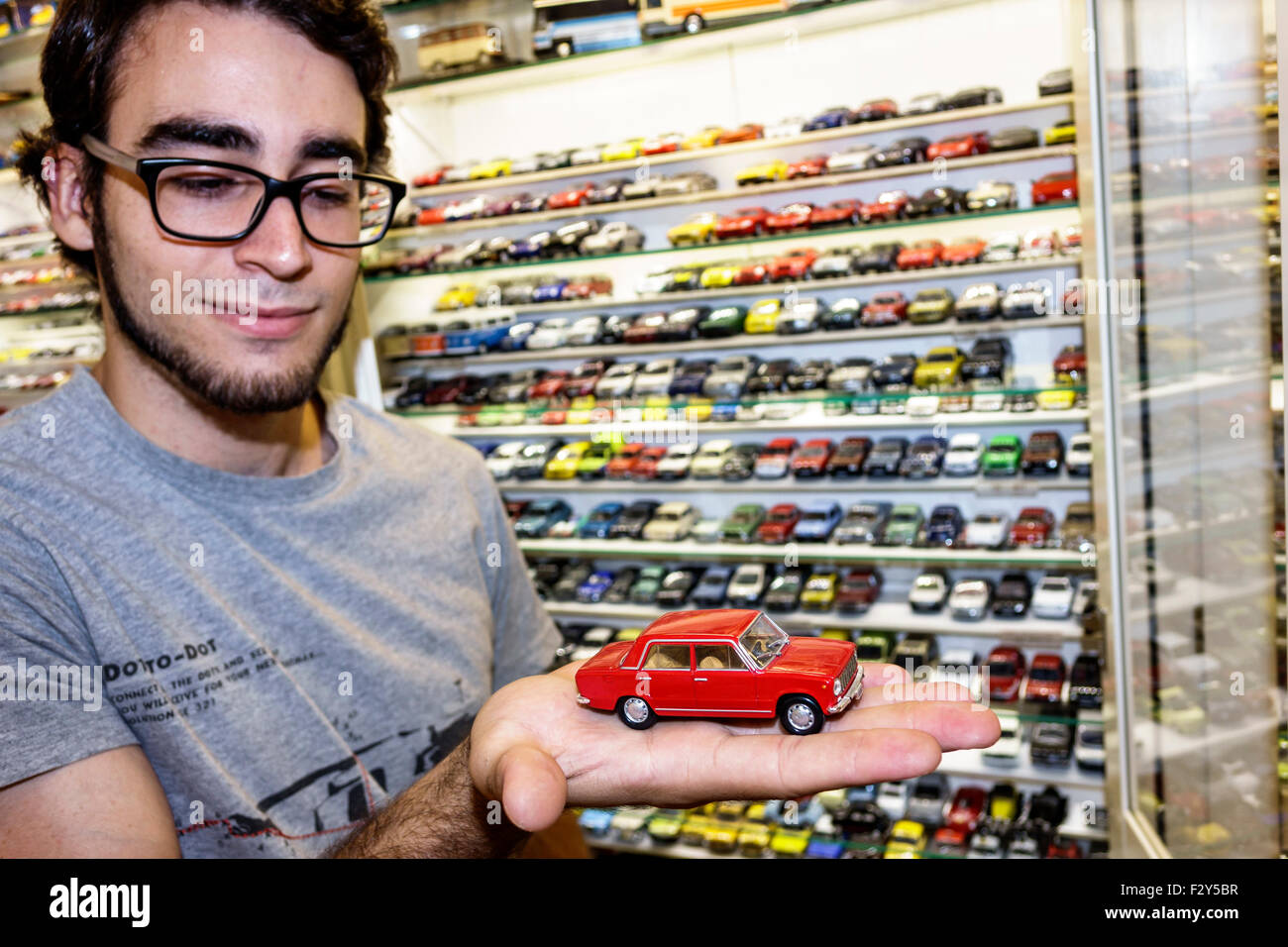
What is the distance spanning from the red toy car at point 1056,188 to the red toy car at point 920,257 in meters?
0.50

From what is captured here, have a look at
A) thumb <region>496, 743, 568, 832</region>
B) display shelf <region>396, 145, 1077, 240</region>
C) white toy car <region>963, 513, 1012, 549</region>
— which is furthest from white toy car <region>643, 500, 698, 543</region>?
thumb <region>496, 743, 568, 832</region>

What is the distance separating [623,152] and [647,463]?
174cm

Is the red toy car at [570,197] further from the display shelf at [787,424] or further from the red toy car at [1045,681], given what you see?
→ the red toy car at [1045,681]

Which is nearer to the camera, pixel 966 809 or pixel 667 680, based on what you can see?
pixel 667 680

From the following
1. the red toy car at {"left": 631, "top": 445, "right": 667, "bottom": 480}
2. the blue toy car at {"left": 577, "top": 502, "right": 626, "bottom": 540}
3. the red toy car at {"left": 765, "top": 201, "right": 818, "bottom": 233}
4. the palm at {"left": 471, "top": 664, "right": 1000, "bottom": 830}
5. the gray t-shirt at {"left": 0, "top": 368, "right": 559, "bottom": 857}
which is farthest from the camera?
the blue toy car at {"left": 577, "top": 502, "right": 626, "bottom": 540}

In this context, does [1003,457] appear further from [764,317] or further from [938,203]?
[764,317]

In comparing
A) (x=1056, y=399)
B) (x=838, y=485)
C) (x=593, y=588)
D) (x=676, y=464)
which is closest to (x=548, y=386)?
(x=676, y=464)

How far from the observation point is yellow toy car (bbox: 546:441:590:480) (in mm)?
5234

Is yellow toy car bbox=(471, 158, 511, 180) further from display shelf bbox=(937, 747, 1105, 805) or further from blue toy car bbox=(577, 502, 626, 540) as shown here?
display shelf bbox=(937, 747, 1105, 805)

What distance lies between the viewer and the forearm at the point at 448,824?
1.14 m

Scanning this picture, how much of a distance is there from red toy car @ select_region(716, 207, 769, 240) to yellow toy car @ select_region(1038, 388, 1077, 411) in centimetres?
160

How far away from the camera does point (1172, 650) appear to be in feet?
10.6

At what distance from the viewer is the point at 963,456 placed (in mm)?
4410

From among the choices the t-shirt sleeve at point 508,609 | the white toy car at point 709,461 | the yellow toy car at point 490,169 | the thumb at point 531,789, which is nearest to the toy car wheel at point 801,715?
the thumb at point 531,789
